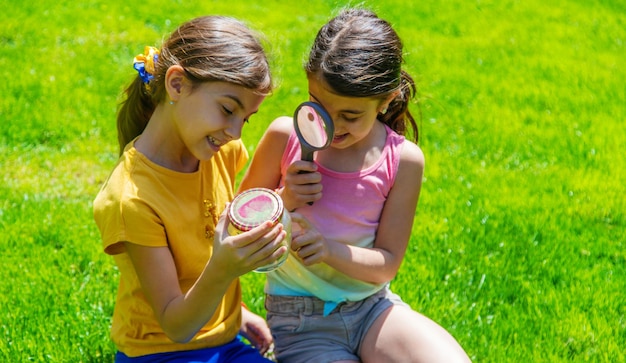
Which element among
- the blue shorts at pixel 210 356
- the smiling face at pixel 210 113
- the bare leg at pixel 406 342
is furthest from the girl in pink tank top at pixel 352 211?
the smiling face at pixel 210 113

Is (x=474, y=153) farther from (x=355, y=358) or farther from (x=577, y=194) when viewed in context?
(x=355, y=358)

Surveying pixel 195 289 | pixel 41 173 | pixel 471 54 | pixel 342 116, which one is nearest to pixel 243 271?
pixel 195 289

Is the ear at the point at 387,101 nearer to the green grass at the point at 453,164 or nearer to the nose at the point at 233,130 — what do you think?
the green grass at the point at 453,164

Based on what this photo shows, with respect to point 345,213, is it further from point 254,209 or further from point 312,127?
point 254,209

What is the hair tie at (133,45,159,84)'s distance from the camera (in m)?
2.58

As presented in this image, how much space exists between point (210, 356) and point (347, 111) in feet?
3.18

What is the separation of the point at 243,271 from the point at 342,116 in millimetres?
666

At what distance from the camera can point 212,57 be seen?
2.42m

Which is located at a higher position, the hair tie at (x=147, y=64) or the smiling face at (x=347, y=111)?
the hair tie at (x=147, y=64)

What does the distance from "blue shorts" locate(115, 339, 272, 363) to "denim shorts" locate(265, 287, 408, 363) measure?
128mm

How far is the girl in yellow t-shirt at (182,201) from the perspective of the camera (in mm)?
2363

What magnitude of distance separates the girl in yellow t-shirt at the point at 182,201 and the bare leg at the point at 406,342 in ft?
1.37

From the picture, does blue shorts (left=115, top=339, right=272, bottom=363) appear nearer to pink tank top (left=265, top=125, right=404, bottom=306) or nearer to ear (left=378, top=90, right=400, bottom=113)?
pink tank top (left=265, top=125, right=404, bottom=306)

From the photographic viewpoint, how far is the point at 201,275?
232cm
